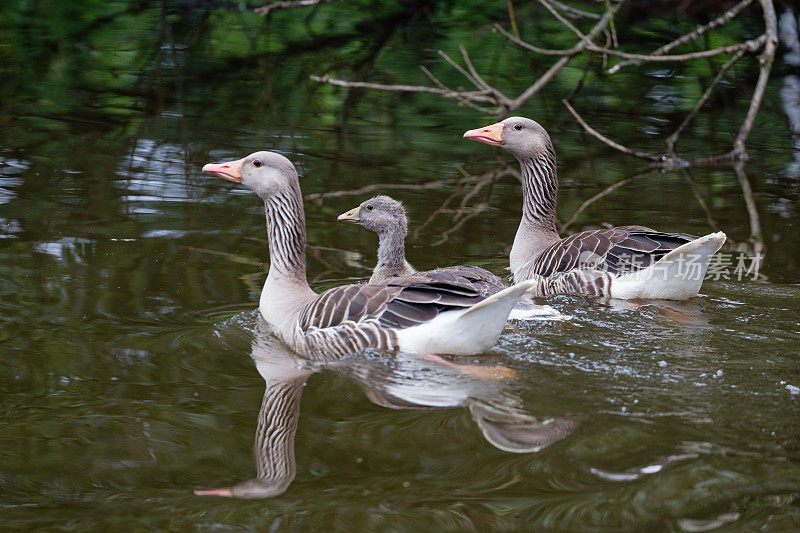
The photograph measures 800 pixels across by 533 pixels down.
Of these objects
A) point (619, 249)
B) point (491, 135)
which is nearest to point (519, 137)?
point (491, 135)

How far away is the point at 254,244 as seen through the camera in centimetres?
934

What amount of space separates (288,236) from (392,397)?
2.11 meters

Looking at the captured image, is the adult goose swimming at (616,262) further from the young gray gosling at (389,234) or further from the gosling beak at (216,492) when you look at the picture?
the gosling beak at (216,492)

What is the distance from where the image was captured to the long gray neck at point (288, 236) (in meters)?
7.58

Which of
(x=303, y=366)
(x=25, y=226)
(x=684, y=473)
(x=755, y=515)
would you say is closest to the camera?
(x=755, y=515)

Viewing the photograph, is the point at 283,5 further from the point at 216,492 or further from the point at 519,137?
the point at 216,492

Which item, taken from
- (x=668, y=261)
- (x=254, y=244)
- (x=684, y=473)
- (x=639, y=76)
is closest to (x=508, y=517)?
(x=684, y=473)

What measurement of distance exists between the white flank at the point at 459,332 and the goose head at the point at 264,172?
1668 mm

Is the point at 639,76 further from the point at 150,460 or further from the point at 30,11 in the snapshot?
the point at 150,460

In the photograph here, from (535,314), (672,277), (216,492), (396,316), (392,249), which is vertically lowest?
(216,492)

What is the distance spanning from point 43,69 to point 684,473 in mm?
15125

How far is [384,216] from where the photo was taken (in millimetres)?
8273

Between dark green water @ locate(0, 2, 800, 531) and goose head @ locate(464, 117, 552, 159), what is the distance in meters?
0.99

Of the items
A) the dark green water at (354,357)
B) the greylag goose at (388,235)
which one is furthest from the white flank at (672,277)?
the greylag goose at (388,235)
